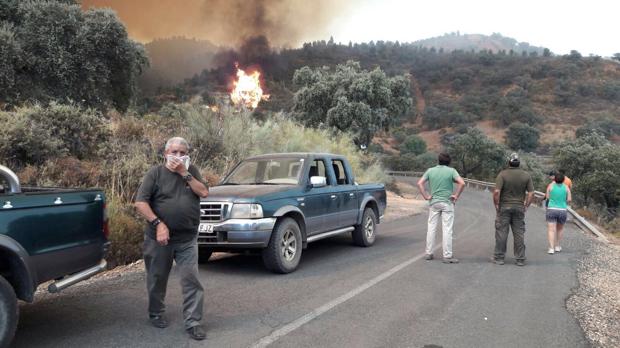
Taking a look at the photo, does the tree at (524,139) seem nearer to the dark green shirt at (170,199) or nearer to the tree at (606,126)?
the tree at (606,126)

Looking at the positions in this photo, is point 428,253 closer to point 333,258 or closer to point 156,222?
point 333,258

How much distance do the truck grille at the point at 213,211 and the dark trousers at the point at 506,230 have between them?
4.76 meters

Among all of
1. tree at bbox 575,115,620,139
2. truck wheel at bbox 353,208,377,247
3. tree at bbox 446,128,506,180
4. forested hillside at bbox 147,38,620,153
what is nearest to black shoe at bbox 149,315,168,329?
truck wheel at bbox 353,208,377,247

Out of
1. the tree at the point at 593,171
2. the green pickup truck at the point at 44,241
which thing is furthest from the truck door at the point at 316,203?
the tree at the point at 593,171

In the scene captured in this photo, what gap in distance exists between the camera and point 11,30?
70.5 ft

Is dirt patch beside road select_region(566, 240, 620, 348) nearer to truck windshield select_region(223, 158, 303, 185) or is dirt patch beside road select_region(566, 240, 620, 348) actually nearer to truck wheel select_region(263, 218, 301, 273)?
truck wheel select_region(263, 218, 301, 273)

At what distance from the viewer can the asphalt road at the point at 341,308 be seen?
4.89 meters

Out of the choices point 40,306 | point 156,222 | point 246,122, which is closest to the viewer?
point 156,222

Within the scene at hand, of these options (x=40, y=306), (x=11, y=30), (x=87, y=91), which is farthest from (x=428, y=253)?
(x=11, y=30)

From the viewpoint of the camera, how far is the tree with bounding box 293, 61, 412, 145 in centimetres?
3791

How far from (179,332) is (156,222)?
44.6 inches

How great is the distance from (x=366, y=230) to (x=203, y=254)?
11.8 feet

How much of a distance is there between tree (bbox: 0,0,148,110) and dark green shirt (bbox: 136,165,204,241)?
17907 mm

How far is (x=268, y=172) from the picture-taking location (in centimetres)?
892
